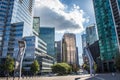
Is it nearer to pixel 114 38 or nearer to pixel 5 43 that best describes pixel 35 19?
pixel 5 43

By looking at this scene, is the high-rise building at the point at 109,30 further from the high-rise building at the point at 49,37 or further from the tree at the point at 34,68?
the high-rise building at the point at 49,37

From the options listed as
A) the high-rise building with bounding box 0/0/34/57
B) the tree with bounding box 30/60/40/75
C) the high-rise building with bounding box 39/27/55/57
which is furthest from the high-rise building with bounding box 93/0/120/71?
the high-rise building with bounding box 39/27/55/57

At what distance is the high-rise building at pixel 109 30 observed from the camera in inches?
4033

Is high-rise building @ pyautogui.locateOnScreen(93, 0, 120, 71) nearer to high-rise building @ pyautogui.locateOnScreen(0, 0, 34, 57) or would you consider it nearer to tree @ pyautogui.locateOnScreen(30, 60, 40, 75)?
tree @ pyautogui.locateOnScreen(30, 60, 40, 75)

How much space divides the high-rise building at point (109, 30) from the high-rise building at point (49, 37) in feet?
246

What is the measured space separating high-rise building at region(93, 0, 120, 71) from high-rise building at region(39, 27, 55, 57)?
7484cm

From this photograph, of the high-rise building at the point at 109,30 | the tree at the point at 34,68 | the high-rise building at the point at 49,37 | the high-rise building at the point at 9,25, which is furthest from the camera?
the high-rise building at the point at 49,37

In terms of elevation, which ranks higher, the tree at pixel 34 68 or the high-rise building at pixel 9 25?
the high-rise building at pixel 9 25

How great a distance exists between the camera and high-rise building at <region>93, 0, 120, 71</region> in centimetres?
10244

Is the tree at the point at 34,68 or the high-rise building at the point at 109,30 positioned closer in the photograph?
the tree at the point at 34,68

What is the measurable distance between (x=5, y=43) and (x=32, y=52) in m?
18.9

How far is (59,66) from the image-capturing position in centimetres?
8700

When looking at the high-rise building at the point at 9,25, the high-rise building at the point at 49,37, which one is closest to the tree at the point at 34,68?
the high-rise building at the point at 9,25

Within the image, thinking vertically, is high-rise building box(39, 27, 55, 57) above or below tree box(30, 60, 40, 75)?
above
